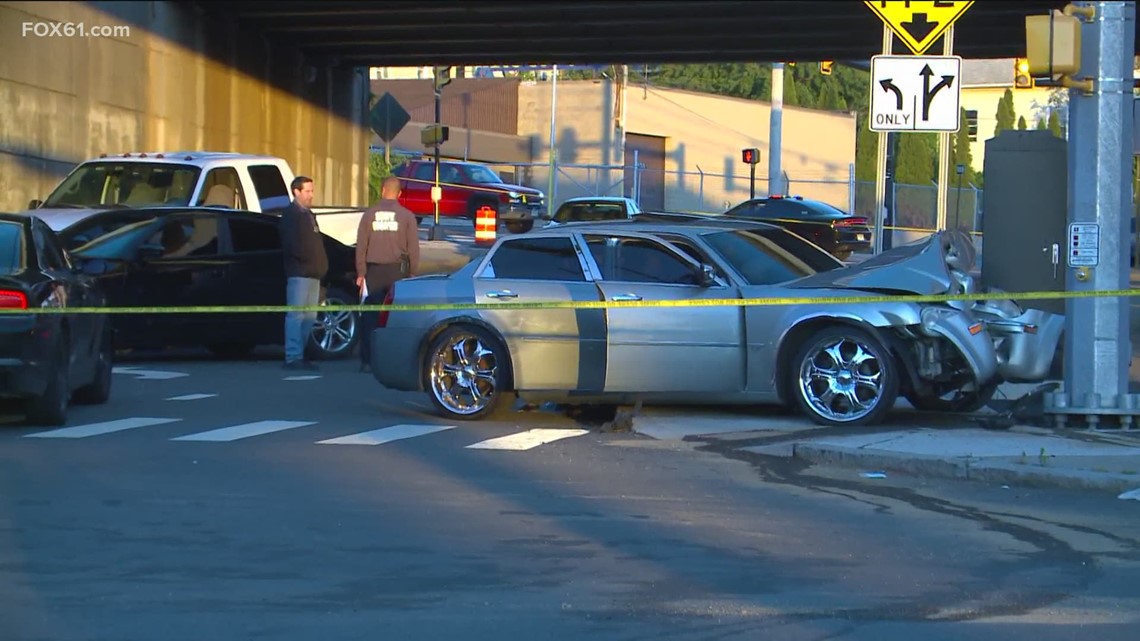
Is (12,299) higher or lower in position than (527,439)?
higher

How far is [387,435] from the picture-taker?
11.2 meters

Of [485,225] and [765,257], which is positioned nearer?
[765,257]

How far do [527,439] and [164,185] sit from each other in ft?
30.4

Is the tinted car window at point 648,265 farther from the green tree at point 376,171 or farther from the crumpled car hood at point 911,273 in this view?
the green tree at point 376,171

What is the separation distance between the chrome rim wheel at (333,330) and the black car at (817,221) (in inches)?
632

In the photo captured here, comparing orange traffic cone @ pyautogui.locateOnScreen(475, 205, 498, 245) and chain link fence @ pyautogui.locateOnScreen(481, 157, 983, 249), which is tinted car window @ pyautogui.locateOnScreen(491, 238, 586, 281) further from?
chain link fence @ pyautogui.locateOnScreen(481, 157, 983, 249)

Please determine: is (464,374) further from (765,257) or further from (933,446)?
(933,446)

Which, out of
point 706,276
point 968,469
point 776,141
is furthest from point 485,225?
point 968,469

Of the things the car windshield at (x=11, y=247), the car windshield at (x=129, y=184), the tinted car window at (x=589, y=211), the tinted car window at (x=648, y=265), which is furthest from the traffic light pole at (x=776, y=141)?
the car windshield at (x=11, y=247)

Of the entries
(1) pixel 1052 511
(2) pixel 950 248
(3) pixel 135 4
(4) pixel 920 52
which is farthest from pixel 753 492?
(3) pixel 135 4

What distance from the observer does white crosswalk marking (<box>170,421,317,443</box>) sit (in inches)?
433

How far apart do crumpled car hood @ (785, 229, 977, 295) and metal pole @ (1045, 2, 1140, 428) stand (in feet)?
2.67

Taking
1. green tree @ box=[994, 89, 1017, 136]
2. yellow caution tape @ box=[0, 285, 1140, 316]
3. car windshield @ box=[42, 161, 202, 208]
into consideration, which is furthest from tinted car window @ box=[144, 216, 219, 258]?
green tree @ box=[994, 89, 1017, 136]

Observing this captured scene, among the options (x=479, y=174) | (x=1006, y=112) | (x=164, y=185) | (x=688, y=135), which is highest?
(x=1006, y=112)
